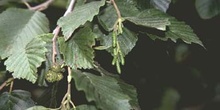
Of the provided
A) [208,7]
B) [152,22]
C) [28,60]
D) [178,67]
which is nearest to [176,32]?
[152,22]

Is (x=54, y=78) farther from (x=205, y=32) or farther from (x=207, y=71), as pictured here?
(x=207, y=71)

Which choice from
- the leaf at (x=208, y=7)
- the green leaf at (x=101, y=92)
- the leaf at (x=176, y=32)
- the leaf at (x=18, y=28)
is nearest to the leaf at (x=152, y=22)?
the leaf at (x=176, y=32)

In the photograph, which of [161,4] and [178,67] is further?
[178,67]

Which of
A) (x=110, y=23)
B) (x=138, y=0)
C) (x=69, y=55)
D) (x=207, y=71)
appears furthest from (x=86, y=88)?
(x=207, y=71)

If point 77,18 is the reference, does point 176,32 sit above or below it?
below

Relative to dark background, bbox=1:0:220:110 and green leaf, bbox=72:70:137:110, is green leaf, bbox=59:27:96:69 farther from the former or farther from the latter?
dark background, bbox=1:0:220:110

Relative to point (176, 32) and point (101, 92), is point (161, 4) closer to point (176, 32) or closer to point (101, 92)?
point (176, 32)
